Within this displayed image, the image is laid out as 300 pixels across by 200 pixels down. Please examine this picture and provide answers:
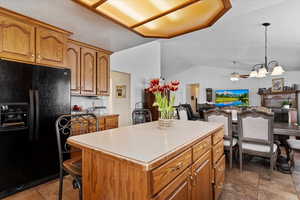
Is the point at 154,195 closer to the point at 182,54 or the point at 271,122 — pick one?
the point at 271,122

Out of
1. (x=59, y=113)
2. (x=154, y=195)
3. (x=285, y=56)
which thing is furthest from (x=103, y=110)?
(x=285, y=56)

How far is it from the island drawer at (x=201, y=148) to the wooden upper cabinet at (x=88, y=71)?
2452 millimetres

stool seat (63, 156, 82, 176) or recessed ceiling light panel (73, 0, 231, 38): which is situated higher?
recessed ceiling light panel (73, 0, 231, 38)

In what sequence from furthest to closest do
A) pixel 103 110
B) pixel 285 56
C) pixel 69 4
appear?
pixel 285 56 < pixel 103 110 < pixel 69 4

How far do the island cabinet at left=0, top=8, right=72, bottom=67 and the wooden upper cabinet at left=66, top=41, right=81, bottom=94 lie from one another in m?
0.40

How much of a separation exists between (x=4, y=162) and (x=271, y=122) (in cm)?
352

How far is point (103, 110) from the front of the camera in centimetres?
382

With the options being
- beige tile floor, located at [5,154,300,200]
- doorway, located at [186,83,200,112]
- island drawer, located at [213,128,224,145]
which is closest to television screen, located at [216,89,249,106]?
doorway, located at [186,83,200,112]

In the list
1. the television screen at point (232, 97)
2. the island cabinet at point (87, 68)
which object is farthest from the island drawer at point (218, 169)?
the television screen at point (232, 97)

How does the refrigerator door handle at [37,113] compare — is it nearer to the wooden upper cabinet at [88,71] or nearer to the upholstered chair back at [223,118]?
the wooden upper cabinet at [88,71]

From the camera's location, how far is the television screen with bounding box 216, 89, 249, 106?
7980 millimetres

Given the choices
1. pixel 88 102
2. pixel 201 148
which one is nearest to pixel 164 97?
pixel 201 148

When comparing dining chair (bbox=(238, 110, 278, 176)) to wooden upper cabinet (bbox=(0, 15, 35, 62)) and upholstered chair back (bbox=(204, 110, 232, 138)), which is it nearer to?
upholstered chair back (bbox=(204, 110, 232, 138))

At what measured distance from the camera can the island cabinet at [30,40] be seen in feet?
6.29
